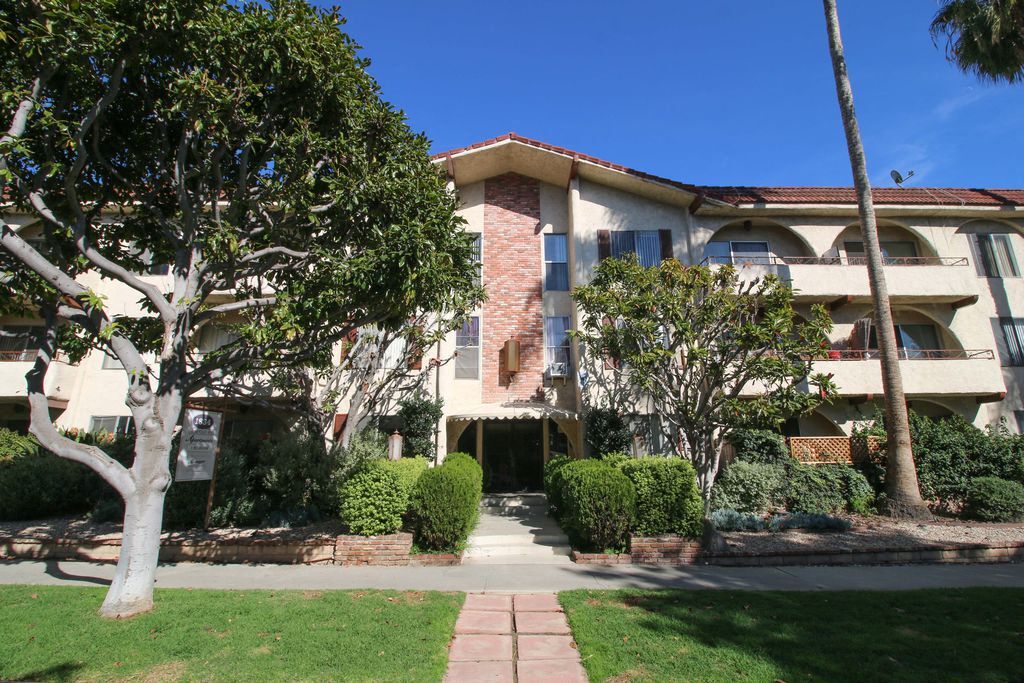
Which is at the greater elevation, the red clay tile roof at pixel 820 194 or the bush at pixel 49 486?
the red clay tile roof at pixel 820 194

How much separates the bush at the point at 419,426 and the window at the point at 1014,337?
71.4 ft

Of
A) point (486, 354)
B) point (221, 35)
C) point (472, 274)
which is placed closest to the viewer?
point (221, 35)

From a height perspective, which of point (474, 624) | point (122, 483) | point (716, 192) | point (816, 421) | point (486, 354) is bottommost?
point (474, 624)

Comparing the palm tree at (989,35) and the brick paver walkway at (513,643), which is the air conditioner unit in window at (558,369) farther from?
the palm tree at (989,35)

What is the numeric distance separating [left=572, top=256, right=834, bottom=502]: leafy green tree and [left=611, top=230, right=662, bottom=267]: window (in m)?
5.03

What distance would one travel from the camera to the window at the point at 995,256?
19.8 meters

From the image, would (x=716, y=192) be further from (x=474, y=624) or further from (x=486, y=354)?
(x=474, y=624)

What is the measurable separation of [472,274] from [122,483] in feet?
22.6

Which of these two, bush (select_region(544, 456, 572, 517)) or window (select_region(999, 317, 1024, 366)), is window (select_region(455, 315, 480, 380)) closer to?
bush (select_region(544, 456, 572, 517))

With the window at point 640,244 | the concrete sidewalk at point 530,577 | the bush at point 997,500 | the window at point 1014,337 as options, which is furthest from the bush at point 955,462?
the window at point 640,244

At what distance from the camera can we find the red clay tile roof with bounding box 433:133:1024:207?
61.4 ft

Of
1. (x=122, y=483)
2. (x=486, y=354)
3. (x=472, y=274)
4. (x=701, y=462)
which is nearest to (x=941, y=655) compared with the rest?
(x=701, y=462)

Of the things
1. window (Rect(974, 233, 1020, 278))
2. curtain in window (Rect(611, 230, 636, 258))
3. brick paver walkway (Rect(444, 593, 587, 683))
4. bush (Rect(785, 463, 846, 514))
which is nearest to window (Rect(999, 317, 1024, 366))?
window (Rect(974, 233, 1020, 278))

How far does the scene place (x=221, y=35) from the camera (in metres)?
7.70
